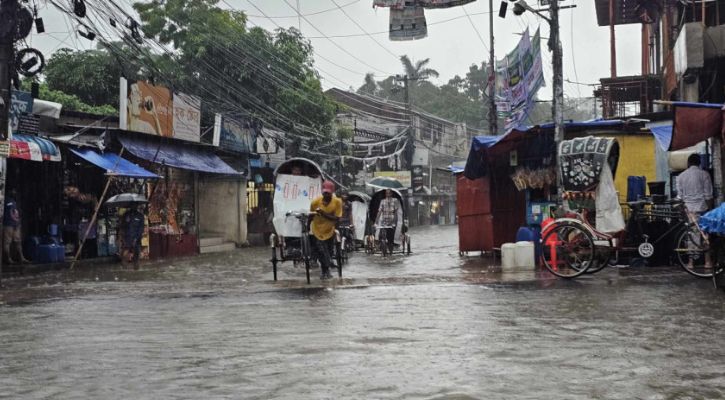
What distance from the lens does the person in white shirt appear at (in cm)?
1246

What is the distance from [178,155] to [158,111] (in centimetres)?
188

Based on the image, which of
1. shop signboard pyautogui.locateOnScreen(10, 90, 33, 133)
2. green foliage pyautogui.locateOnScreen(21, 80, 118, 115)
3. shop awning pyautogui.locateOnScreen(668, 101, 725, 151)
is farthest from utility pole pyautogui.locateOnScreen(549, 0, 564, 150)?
green foliage pyautogui.locateOnScreen(21, 80, 118, 115)

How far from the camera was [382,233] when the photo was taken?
22906mm

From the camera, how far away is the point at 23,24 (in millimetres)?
15031

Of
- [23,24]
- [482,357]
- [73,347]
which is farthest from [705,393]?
[23,24]

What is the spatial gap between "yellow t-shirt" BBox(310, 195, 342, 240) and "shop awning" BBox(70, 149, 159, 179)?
8.67 m

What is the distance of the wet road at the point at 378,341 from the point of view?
522cm

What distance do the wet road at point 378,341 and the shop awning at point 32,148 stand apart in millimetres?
5522

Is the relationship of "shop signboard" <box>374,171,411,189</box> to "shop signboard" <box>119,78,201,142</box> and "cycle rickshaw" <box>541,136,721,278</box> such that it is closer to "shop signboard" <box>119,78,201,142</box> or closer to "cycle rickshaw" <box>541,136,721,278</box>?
"shop signboard" <box>119,78,201,142</box>

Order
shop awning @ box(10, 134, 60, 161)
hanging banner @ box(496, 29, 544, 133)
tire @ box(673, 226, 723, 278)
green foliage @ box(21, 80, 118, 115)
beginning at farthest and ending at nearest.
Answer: green foliage @ box(21, 80, 118, 115)
hanging banner @ box(496, 29, 544, 133)
shop awning @ box(10, 134, 60, 161)
tire @ box(673, 226, 723, 278)

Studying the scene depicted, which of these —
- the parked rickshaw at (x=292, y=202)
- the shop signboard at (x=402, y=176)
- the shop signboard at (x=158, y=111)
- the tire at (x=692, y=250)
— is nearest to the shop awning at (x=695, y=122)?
the tire at (x=692, y=250)

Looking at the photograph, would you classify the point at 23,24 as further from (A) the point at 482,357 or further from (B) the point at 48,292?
(A) the point at 482,357

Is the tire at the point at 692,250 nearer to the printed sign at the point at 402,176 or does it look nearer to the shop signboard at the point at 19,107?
the shop signboard at the point at 19,107

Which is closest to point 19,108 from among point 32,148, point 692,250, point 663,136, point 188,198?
point 32,148
